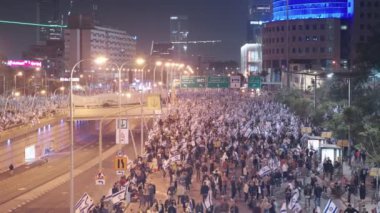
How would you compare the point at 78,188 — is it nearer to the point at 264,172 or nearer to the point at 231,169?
the point at 231,169

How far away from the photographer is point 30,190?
1336 inches

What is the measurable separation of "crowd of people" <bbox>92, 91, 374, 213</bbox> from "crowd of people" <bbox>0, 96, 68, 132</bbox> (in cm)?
2715

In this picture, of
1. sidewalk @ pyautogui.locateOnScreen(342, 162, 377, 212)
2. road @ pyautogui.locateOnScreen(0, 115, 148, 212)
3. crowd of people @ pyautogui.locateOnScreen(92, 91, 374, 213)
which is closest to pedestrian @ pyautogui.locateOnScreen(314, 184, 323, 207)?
crowd of people @ pyautogui.locateOnScreen(92, 91, 374, 213)

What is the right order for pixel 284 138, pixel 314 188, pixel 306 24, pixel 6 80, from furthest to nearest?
pixel 306 24 → pixel 6 80 → pixel 284 138 → pixel 314 188

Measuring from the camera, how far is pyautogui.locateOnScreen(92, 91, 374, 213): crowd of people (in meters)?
24.4

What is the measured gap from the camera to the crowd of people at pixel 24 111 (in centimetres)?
7138

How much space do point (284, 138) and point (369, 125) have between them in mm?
13712

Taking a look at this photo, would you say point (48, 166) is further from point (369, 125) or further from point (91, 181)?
point (369, 125)

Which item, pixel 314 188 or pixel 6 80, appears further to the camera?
pixel 6 80

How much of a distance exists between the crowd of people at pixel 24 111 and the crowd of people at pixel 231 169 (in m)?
27.1

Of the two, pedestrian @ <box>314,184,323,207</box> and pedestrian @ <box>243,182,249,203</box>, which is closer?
pedestrian @ <box>314,184,323,207</box>

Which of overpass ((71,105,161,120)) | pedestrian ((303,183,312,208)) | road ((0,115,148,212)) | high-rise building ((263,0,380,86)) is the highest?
high-rise building ((263,0,380,86))

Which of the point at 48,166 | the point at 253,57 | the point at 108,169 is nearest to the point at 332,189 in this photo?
the point at 108,169

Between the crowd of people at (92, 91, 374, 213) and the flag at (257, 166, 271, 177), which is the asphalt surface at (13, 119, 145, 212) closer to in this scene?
the crowd of people at (92, 91, 374, 213)
